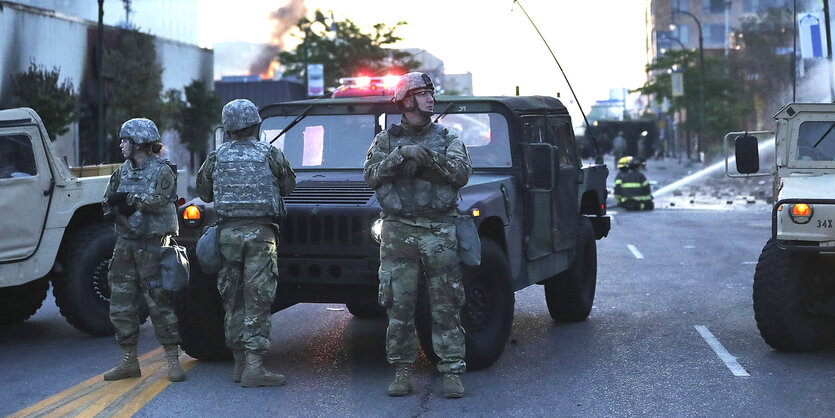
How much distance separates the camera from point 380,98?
943cm

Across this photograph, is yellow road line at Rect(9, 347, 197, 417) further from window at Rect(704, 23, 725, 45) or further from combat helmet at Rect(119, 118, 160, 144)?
window at Rect(704, 23, 725, 45)

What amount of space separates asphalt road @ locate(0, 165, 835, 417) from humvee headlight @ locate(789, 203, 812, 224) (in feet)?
3.27

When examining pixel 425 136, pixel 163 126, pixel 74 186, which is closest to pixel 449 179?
pixel 425 136

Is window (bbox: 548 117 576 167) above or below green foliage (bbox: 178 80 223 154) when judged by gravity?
below

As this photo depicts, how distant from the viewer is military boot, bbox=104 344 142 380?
26.2 ft

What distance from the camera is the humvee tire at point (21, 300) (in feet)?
34.8

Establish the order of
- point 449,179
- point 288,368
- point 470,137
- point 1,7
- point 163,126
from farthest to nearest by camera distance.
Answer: point 163,126 → point 1,7 → point 470,137 → point 288,368 → point 449,179

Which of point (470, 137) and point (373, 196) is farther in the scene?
point (470, 137)

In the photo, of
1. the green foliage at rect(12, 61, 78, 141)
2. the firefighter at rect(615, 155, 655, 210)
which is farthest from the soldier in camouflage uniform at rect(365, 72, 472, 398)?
the green foliage at rect(12, 61, 78, 141)

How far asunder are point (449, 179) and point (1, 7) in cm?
3367

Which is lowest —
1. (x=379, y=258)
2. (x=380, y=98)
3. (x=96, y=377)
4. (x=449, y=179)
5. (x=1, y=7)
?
(x=96, y=377)

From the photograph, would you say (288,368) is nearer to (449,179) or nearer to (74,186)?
(449,179)

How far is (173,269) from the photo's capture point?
307 inches

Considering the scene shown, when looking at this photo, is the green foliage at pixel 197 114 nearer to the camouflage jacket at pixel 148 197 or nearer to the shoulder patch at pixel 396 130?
the camouflage jacket at pixel 148 197
